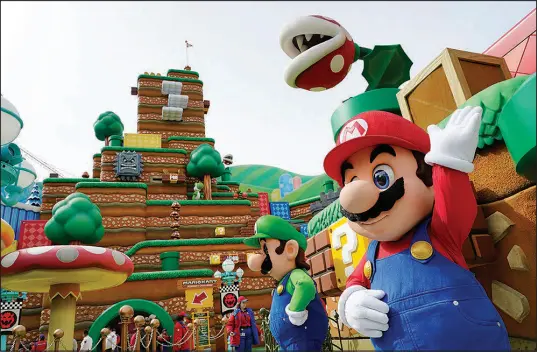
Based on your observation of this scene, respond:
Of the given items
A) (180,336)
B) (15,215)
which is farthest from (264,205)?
(180,336)

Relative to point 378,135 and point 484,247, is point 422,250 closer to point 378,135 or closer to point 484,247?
point 484,247

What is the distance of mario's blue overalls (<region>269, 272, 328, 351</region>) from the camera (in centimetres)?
376

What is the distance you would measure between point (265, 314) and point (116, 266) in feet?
7.70

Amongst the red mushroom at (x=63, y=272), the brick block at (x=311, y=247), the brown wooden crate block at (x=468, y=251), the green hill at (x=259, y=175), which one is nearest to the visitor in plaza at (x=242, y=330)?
the red mushroom at (x=63, y=272)

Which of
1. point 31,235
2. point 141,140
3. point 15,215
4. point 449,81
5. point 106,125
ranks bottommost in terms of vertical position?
point 449,81

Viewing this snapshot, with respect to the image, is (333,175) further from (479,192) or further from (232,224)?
(232,224)

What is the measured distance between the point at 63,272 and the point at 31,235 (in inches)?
429

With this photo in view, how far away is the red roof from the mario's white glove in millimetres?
2682

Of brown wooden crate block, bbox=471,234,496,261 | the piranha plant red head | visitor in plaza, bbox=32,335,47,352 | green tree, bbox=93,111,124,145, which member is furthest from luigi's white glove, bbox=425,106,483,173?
green tree, bbox=93,111,124,145

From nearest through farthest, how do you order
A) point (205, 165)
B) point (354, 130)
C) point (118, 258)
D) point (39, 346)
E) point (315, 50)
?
point (354, 130), point (315, 50), point (118, 258), point (39, 346), point (205, 165)

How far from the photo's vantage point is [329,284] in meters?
4.87

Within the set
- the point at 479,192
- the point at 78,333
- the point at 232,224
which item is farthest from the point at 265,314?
the point at 232,224

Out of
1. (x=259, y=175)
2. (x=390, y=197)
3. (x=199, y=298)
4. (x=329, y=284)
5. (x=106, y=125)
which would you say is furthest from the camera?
(x=259, y=175)

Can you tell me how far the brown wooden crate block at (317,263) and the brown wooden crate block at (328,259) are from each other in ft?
0.32
